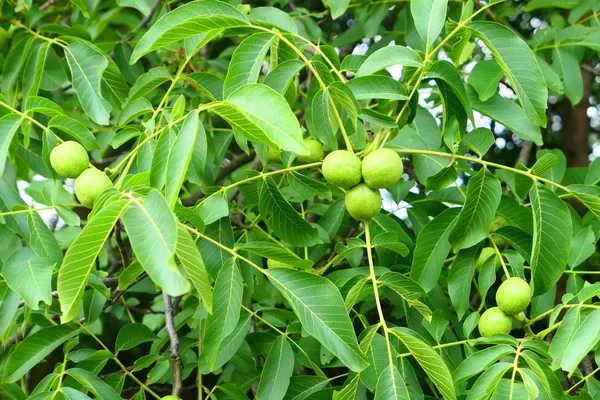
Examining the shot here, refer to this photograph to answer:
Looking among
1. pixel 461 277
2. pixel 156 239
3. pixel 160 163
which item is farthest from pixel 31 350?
pixel 461 277

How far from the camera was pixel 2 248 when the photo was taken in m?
1.84

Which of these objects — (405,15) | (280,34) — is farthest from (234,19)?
(405,15)

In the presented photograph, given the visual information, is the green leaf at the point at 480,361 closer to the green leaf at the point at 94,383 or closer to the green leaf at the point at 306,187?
the green leaf at the point at 306,187

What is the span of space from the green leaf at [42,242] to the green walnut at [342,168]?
66 centimetres

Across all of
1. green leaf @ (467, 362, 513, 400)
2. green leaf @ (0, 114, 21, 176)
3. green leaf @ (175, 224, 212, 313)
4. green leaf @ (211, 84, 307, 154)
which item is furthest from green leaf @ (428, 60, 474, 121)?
green leaf @ (0, 114, 21, 176)

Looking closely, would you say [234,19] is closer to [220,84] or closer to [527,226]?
[220,84]

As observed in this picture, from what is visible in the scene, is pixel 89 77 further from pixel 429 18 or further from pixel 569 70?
pixel 569 70

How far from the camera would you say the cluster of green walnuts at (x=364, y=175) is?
1.60 metres

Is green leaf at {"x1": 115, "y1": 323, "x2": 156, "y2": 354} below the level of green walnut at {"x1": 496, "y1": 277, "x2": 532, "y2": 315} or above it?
below

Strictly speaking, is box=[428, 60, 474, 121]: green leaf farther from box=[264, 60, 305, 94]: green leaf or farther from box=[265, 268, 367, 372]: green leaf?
box=[265, 268, 367, 372]: green leaf

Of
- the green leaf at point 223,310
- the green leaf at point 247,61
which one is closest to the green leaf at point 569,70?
the green leaf at point 247,61

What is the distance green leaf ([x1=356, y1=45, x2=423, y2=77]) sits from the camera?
1.58m

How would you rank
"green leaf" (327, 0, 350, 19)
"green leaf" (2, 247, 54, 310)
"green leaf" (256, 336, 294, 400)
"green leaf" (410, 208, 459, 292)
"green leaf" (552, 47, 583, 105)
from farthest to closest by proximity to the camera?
"green leaf" (552, 47, 583, 105) < "green leaf" (327, 0, 350, 19) < "green leaf" (410, 208, 459, 292) < "green leaf" (256, 336, 294, 400) < "green leaf" (2, 247, 54, 310)

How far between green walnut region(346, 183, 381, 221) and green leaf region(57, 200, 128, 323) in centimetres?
61
